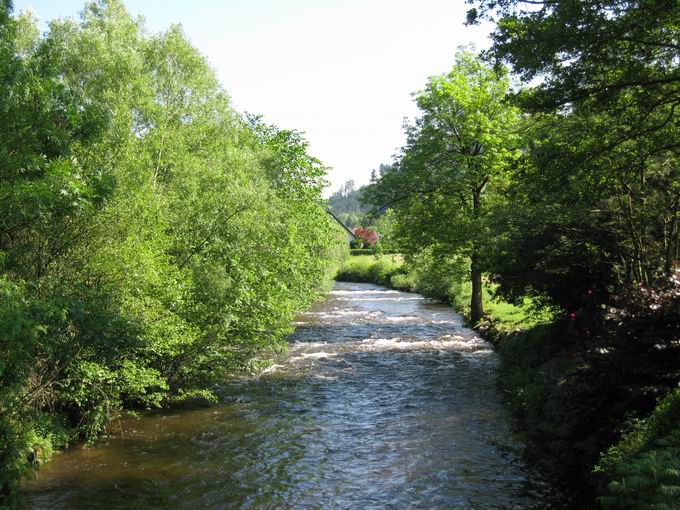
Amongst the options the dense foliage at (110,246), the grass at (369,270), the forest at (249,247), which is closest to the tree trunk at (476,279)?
the forest at (249,247)

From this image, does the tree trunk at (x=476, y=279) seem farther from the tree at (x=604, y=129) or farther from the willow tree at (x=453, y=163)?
the tree at (x=604, y=129)

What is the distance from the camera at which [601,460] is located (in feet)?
29.5

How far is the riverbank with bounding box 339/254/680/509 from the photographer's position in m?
7.23

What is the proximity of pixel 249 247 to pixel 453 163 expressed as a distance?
14442 millimetres

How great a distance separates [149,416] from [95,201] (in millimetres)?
6641

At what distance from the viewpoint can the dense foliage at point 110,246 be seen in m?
9.94

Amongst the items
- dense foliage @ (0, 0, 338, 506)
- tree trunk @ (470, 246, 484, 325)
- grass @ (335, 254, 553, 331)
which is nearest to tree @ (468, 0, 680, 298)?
grass @ (335, 254, 553, 331)

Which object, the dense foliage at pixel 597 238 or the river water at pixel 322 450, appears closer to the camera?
the dense foliage at pixel 597 238

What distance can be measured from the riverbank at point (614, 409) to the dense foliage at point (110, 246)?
8.34 meters

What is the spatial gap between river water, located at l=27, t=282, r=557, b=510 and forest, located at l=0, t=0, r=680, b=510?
83 cm

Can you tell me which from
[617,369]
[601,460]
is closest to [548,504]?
[601,460]

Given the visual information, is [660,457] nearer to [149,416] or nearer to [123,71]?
[149,416]

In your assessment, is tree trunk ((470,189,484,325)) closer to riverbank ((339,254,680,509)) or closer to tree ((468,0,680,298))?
tree ((468,0,680,298))

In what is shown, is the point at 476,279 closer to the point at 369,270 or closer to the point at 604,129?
the point at 604,129
